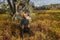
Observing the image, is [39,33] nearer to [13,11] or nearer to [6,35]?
[6,35]

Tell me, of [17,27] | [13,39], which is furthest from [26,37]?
[17,27]

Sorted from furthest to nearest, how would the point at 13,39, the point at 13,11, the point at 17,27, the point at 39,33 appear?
1. the point at 13,11
2. the point at 17,27
3. the point at 39,33
4. the point at 13,39

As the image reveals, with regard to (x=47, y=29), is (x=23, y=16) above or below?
above

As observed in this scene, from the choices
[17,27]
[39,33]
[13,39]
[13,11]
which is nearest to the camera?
[13,39]

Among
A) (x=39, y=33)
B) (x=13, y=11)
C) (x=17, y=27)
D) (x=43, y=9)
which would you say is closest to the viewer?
(x=39, y=33)

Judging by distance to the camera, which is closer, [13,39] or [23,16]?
[13,39]

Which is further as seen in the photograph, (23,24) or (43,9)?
(43,9)

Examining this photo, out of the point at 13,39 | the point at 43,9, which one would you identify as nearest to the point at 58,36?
the point at 13,39

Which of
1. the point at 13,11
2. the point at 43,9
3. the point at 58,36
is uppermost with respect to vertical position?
the point at 13,11

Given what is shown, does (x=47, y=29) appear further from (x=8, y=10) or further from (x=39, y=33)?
(x=8, y=10)

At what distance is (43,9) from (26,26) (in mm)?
24804

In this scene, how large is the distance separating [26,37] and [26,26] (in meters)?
1.04

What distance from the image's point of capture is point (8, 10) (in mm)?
17297

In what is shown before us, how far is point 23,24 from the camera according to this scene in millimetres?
14008
